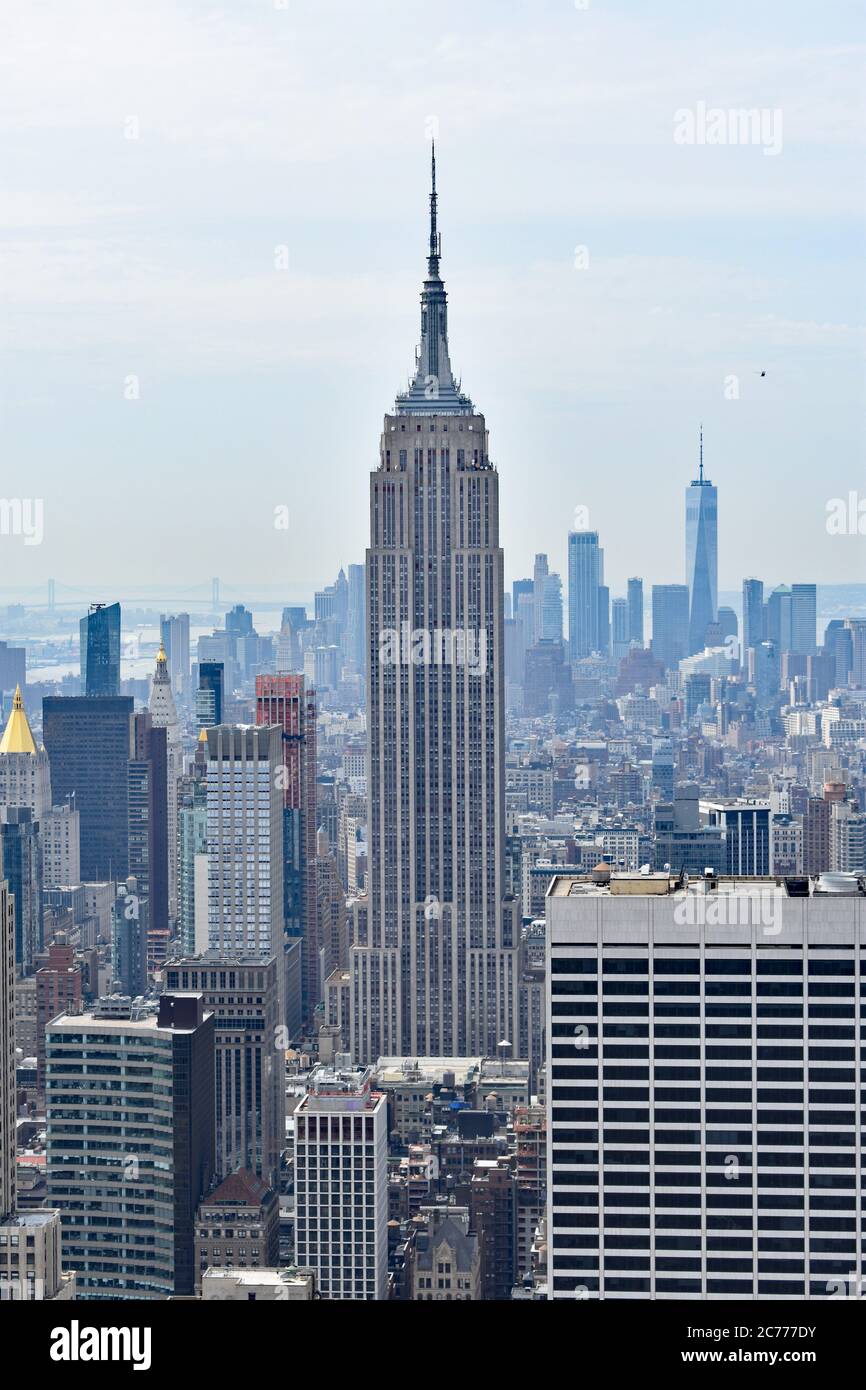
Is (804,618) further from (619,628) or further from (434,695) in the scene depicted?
(434,695)

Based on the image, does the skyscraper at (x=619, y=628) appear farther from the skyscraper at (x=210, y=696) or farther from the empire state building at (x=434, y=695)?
the empire state building at (x=434, y=695)

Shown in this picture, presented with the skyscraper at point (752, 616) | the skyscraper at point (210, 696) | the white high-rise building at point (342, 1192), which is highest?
the skyscraper at point (752, 616)

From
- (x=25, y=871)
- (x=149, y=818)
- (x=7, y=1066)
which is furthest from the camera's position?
(x=149, y=818)

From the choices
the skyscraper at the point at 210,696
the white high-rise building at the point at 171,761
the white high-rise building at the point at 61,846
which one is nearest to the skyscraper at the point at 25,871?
the white high-rise building at the point at 61,846

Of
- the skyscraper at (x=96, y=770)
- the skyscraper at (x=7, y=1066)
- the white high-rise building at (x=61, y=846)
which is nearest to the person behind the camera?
the skyscraper at (x=7, y=1066)

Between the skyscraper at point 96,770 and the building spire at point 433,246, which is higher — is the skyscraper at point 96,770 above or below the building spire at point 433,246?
below

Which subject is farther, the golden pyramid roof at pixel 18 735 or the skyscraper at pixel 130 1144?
the golden pyramid roof at pixel 18 735

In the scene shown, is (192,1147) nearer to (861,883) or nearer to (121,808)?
(861,883)

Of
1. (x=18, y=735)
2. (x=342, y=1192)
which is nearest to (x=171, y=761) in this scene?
(x=18, y=735)
